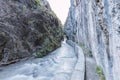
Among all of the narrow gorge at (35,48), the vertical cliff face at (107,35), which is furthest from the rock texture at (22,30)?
the vertical cliff face at (107,35)

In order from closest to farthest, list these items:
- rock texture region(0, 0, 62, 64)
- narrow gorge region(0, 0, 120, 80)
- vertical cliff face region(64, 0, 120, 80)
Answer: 1. vertical cliff face region(64, 0, 120, 80)
2. narrow gorge region(0, 0, 120, 80)
3. rock texture region(0, 0, 62, 64)

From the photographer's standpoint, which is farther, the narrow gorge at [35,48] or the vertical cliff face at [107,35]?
the narrow gorge at [35,48]

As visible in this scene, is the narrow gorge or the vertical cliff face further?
the narrow gorge

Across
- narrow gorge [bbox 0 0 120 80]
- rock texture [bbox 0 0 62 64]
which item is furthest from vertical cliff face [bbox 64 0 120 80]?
rock texture [bbox 0 0 62 64]

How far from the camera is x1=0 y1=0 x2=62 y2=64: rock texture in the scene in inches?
347

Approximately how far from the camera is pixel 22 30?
34.3 ft

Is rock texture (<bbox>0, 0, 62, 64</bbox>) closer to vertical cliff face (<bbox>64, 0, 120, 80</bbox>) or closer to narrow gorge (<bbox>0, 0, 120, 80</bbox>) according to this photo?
narrow gorge (<bbox>0, 0, 120, 80</bbox>)

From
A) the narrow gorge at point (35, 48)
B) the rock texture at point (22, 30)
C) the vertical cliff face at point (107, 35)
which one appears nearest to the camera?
the vertical cliff face at point (107, 35)

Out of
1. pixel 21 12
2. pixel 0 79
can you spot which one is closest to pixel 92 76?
pixel 0 79

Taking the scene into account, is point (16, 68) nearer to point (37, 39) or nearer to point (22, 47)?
point (22, 47)

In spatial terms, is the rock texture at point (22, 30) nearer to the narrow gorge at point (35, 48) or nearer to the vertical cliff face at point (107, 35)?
the narrow gorge at point (35, 48)

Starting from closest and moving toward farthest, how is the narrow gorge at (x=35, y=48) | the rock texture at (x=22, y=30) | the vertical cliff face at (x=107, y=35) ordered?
the vertical cliff face at (x=107, y=35) → the narrow gorge at (x=35, y=48) → the rock texture at (x=22, y=30)

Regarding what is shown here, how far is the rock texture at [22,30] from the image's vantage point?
881 centimetres

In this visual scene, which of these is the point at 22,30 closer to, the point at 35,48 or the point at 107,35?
the point at 35,48
